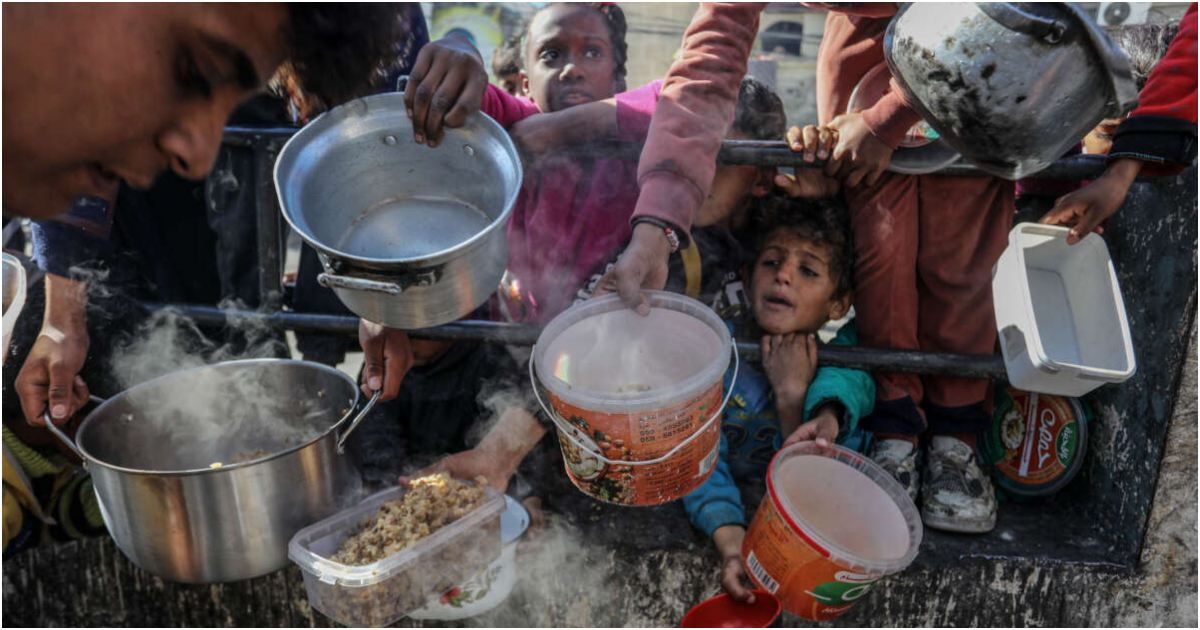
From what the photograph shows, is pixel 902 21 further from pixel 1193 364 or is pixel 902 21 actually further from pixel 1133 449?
pixel 1133 449

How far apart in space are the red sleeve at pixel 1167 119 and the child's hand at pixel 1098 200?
4 cm

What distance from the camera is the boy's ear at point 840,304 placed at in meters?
2.64

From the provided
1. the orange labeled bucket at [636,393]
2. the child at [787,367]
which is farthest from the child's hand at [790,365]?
the orange labeled bucket at [636,393]

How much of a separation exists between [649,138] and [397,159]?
738 millimetres

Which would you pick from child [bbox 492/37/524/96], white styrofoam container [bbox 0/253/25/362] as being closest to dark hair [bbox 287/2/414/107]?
white styrofoam container [bbox 0/253/25/362]

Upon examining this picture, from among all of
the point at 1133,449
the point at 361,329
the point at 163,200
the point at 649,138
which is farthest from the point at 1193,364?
the point at 163,200

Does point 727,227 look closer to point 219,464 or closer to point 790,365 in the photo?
point 790,365

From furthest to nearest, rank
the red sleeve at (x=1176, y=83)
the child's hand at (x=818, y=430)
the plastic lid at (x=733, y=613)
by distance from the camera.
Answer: the child's hand at (x=818, y=430) → the red sleeve at (x=1176, y=83) → the plastic lid at (x=733, y=613)

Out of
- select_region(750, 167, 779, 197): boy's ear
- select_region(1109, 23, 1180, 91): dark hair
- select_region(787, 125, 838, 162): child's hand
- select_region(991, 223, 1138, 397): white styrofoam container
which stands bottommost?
select_region(991, 223, 1138, 397): white styrofoam container

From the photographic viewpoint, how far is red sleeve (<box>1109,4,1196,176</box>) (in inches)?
81.3

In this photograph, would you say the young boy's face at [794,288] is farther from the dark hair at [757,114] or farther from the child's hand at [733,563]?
the child's hand at [733,563]

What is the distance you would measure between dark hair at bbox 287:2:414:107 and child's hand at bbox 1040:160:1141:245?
188 cm

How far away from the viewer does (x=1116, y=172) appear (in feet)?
6.97

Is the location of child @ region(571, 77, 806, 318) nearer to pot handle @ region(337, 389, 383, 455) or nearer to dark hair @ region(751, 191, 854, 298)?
dark hair @ region(751, 191, 854, 298)
